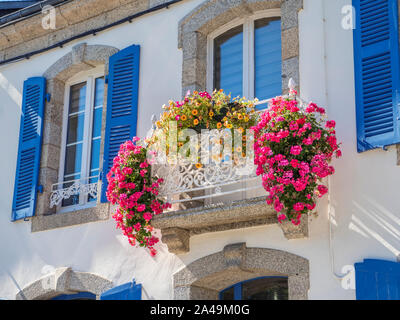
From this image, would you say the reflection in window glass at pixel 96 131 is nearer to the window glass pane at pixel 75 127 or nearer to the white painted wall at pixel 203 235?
the window glass pane at pixel 75 127

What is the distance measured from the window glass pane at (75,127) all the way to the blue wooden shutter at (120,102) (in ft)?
2.44

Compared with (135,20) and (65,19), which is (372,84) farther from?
(65,19)

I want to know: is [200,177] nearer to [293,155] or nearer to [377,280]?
[293,155]

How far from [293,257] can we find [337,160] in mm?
1013

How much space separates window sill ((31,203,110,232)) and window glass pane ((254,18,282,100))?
2200 millimetres

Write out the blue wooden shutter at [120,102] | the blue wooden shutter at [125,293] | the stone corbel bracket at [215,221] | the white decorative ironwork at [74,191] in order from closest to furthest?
the stone corbel bracket at [215,221] < the blue wooden shutter at [125,293] < the blue wooden shutter at [120,102] < the white decorative ironwork at [74,191]

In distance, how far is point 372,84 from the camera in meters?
7.41

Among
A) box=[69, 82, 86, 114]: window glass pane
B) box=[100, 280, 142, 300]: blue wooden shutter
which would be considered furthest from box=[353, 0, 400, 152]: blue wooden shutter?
box=[69, 82, 86, 114]: window glass pane

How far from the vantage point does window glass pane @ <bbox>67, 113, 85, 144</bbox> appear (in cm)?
995

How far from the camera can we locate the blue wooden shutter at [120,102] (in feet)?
30.0

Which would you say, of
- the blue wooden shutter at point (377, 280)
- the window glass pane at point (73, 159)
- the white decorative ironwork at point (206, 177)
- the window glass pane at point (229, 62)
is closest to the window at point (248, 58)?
the window glass pane at point (229, 62)

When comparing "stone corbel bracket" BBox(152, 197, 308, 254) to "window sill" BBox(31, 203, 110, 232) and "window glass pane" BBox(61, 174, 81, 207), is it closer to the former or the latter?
"window sill" BBox(31, 203, 110, 232)

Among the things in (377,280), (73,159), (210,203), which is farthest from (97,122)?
(377,280)

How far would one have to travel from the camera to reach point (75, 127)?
10.0 metres
